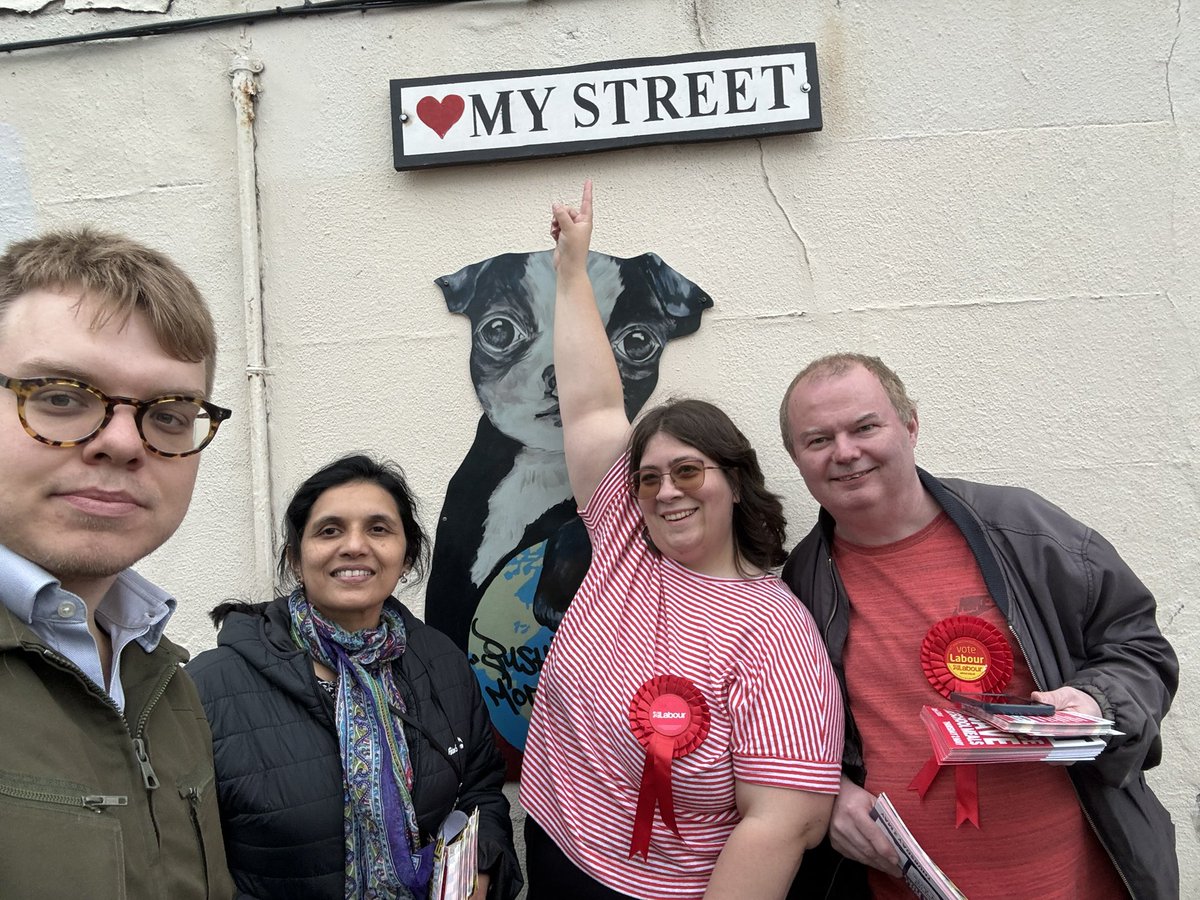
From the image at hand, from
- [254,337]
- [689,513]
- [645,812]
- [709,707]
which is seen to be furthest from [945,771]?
[254,337]

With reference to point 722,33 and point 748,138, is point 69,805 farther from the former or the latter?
point 722,33

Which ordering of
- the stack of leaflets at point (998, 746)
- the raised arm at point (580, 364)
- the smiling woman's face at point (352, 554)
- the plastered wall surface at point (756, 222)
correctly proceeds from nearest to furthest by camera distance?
1. the stack of leaflets at point (998, 746)
2. the smiling woman's face at point (352, 554)
3. the raised arm at point (580, 364)
4. the plastered wall surface at point (756, 222)

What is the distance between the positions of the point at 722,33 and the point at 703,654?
1.93 m

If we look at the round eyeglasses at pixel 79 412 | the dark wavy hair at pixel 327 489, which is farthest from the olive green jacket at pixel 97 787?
the dark wavy hair at pixel 327 489

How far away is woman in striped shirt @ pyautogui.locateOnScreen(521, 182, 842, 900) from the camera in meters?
1.66

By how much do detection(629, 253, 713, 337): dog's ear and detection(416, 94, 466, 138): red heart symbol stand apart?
29.5 inches

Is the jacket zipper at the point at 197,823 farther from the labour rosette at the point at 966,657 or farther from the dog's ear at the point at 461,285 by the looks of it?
the dog's ear at the point at 461,285

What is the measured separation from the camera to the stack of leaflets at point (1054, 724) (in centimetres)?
151

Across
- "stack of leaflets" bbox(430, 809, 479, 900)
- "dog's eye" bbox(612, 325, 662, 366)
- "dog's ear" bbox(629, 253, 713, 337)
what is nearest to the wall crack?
"dog's ear" bbox(629, 253, 713, 337)

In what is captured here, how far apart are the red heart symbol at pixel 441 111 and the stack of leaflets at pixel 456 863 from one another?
6.50 feet

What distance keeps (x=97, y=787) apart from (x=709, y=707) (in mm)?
1121

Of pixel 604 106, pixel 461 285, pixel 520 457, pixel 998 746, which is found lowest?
pixel 998 746

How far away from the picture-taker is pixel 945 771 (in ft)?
5.82

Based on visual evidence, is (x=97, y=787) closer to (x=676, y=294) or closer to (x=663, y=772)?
(x=663, y=772)
